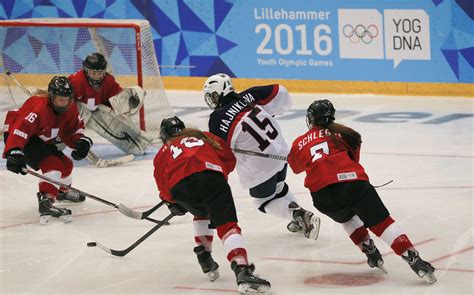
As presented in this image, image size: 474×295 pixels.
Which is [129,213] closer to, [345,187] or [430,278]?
[345,187]

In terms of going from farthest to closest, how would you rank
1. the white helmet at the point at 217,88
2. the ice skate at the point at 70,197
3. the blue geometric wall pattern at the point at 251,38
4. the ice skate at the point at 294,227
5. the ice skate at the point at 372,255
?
the blue geometric wall pattern at the point at 251,38 < the ice skate at the point at 70,197 < the ice skate at the point at 294,227 < the white helmet at the point at 217,88 < the ice skate at the point at 372,255

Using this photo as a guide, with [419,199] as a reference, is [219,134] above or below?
above

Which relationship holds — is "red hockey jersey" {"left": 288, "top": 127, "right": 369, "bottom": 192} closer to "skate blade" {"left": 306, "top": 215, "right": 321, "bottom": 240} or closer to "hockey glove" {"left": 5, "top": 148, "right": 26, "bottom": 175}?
"skate blade" {"left": 306, "top": 215, "right": 321, "bottom": 240}

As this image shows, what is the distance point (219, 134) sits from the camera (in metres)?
5.27

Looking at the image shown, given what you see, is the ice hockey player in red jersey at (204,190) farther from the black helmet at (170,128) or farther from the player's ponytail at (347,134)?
the player's ponytail at (347,134)

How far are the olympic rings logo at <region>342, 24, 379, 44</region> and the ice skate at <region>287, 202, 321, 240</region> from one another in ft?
14.4

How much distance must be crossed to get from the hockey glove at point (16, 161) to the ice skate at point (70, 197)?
659mm

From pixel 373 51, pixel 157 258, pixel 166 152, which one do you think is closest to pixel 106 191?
pixel 157 258

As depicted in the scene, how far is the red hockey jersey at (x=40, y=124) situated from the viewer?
20.0 ft

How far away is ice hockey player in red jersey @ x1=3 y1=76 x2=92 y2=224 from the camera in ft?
20.1

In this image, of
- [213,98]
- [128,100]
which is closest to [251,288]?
[213,98]

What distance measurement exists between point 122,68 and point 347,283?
14.7 ft

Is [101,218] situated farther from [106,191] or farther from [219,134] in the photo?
[219,134]

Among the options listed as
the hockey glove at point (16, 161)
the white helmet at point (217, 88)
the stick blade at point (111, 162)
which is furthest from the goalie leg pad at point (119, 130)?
the white helmet at point (217, 88)
